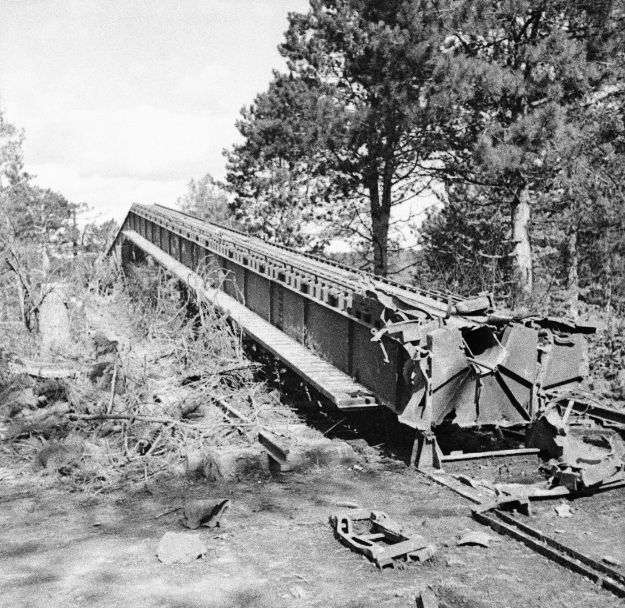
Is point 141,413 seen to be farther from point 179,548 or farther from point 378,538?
point 378,538

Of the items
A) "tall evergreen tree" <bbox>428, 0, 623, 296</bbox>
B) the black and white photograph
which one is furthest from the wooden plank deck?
"tall evergreen tree" <bbox>428, 0, 623, 296</bbox>

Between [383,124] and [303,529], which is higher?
[383,124]

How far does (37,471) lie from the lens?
805 centimetres

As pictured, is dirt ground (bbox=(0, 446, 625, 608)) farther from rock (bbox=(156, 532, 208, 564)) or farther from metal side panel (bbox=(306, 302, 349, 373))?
metal side panel (bbox=(306, 302, 349, 373))

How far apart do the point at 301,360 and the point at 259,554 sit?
14.4ft

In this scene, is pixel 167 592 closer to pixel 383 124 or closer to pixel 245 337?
pixel 245 337

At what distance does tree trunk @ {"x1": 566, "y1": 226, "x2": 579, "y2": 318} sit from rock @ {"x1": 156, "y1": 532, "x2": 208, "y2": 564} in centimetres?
1582

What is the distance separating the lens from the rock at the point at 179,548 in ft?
18.2

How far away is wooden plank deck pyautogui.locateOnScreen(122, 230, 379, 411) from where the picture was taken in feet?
27.1

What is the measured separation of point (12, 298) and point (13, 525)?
1400 centimetres

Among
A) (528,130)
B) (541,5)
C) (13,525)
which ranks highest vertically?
(541,5)

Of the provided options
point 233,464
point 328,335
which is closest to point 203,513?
point 233,464

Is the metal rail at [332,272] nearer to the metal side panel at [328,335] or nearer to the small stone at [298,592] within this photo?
the metal side panel at [328,335]

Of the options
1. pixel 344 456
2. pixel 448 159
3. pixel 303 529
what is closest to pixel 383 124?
pixel 448 159
